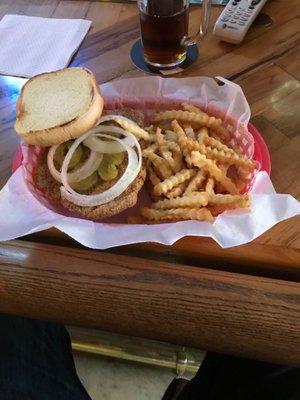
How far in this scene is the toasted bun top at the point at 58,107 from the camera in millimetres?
729

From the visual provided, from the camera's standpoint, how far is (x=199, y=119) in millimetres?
778

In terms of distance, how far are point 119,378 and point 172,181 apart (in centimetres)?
72

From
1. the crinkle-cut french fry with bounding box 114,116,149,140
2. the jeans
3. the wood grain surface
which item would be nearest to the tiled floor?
the jeans

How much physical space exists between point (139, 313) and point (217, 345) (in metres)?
0.12

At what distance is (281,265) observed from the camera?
68cm

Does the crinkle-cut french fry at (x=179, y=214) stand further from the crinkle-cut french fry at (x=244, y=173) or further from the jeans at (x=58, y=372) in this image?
the jeans at (x=58, y=372)

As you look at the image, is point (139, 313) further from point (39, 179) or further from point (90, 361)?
point (90, 361)

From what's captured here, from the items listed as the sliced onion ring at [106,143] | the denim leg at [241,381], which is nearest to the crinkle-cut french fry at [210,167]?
the sliced onion ring at [106,143]

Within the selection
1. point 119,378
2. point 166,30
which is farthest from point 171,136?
point 119,378

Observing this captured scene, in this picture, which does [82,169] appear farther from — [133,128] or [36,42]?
[36,42]

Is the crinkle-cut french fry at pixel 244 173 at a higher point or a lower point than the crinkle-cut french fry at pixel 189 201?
lower

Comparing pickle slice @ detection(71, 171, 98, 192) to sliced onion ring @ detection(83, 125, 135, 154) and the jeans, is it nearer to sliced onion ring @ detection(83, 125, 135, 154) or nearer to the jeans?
sliced onion ring @ detection(83, 125, 135, 154)

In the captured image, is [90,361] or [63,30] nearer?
[63,30]

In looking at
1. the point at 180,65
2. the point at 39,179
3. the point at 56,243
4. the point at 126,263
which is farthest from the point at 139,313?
the point at 180,65
